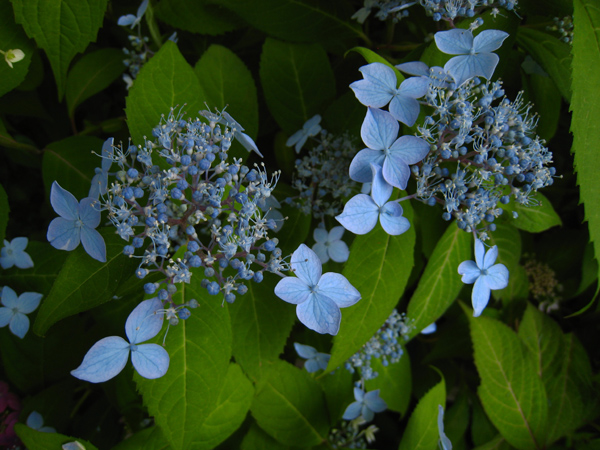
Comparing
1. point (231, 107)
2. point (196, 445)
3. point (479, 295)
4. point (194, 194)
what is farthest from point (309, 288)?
point (231, 107)

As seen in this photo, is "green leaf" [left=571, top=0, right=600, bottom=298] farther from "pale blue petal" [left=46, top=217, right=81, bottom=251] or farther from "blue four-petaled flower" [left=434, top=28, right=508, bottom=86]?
"pale blue petal" [left=46, top=217, right=81, bottom=251]

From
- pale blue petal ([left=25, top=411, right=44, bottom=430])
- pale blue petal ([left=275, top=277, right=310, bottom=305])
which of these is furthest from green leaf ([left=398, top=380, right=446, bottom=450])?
pale blue petal ([left=25, top=411, right=44, bottom=430])

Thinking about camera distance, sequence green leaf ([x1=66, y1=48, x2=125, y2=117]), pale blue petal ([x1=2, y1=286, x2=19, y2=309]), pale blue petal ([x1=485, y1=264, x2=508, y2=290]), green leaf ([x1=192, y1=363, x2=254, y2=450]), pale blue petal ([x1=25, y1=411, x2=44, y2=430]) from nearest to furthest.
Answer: pale blue petal ([x1=485, y1=264, x2=508, y2=290]), green leaf ([x1=192, y1=363, x2=254, y2=450]), pale blue petal ([x1=2, y1=286, x2=19, y2=309]), pale blue petal ([x1=25, y1=411, x2=44, y2=430]), green leaf ([x1=66, y1=48, x2=125, y2=117])

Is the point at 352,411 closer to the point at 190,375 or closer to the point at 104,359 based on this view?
the point at 190,375

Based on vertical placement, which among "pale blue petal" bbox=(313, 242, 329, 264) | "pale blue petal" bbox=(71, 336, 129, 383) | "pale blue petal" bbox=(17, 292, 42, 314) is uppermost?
"pale blue petal" bbox=(71, 336, 129, 383)

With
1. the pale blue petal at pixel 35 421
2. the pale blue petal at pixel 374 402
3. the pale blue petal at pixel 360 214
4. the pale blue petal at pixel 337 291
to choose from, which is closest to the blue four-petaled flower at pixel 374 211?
the pale blue petal at pixel 360 214

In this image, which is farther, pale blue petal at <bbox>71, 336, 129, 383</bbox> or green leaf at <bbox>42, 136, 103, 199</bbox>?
green leaf at <bbox>42, 136, 103, 199</bbox>
